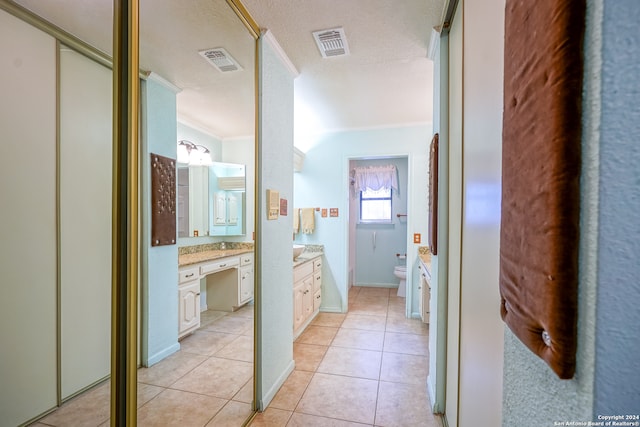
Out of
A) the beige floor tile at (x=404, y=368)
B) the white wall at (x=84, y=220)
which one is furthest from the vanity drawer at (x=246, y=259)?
the beige floor tile at (x=404, y=368)

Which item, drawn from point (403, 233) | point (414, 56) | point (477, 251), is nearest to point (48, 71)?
point (477, 251)

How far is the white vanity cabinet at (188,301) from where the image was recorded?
1.34 metres

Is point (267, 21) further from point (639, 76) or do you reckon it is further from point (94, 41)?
point (639, 76)

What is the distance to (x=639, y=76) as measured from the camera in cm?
30

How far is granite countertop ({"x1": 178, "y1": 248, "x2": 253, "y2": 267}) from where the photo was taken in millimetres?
1339

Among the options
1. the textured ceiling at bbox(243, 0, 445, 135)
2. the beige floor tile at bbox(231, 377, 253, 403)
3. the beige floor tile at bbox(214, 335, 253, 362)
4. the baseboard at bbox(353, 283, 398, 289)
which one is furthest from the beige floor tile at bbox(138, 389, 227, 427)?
the baseboard at bbox(353, 283, 398, 289)

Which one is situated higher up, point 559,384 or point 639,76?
point 639,76

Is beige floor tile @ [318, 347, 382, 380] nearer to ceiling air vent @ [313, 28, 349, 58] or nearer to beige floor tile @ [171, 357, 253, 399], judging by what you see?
beige floor tile @ [171, 357, 253, 399]

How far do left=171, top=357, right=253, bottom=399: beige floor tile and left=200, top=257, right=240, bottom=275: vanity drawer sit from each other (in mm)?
493

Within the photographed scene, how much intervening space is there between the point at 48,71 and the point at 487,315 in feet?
5.10

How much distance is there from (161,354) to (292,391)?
127 centimetres

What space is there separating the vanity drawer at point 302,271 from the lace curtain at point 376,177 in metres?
2.29

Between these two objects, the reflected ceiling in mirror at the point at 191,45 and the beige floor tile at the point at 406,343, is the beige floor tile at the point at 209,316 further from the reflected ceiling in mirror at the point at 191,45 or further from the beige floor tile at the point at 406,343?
the beige floor tile at the point at 406,343

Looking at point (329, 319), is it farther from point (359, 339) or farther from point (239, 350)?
point (239, 350)
